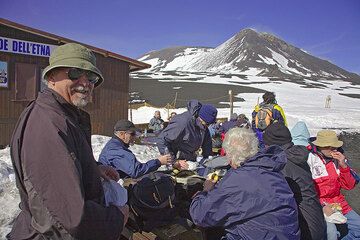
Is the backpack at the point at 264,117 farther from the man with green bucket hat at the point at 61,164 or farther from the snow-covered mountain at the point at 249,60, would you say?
the snow-covered mountain at the point at 249,60

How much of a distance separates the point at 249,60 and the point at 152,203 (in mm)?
129950

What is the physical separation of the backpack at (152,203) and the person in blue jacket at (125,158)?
3.08 ft

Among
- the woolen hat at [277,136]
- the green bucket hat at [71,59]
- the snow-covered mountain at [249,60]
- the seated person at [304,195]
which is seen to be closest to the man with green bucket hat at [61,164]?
the green bucket hat at [71,59]

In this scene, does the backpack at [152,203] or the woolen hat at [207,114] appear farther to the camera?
the woolen hat at [207,114]

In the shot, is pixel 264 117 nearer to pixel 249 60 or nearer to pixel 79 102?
pixel 79 102

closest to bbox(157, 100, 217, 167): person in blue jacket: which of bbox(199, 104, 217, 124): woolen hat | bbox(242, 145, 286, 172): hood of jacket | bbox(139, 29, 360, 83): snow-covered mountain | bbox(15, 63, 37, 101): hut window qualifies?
bbox(199, 104, 217, 124): woolen hat

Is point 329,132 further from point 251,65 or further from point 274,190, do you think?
point 251,65

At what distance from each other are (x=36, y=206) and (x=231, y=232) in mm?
1811

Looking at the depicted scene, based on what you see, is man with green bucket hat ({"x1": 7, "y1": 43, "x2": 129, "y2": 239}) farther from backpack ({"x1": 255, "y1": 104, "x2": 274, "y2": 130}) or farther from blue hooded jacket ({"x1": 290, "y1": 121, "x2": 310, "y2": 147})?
backpack ({"x1": 255, "y1": 104, "x2": 274, "y2": 130})

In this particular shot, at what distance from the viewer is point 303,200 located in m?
3.60

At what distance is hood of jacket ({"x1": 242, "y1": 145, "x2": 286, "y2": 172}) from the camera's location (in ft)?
9.41

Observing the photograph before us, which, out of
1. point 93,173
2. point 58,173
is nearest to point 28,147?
point 58,173

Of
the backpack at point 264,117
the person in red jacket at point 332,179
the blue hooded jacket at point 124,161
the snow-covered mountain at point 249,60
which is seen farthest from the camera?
the snow-covered mountain at point 249,60

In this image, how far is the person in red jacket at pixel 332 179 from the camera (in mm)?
4035
